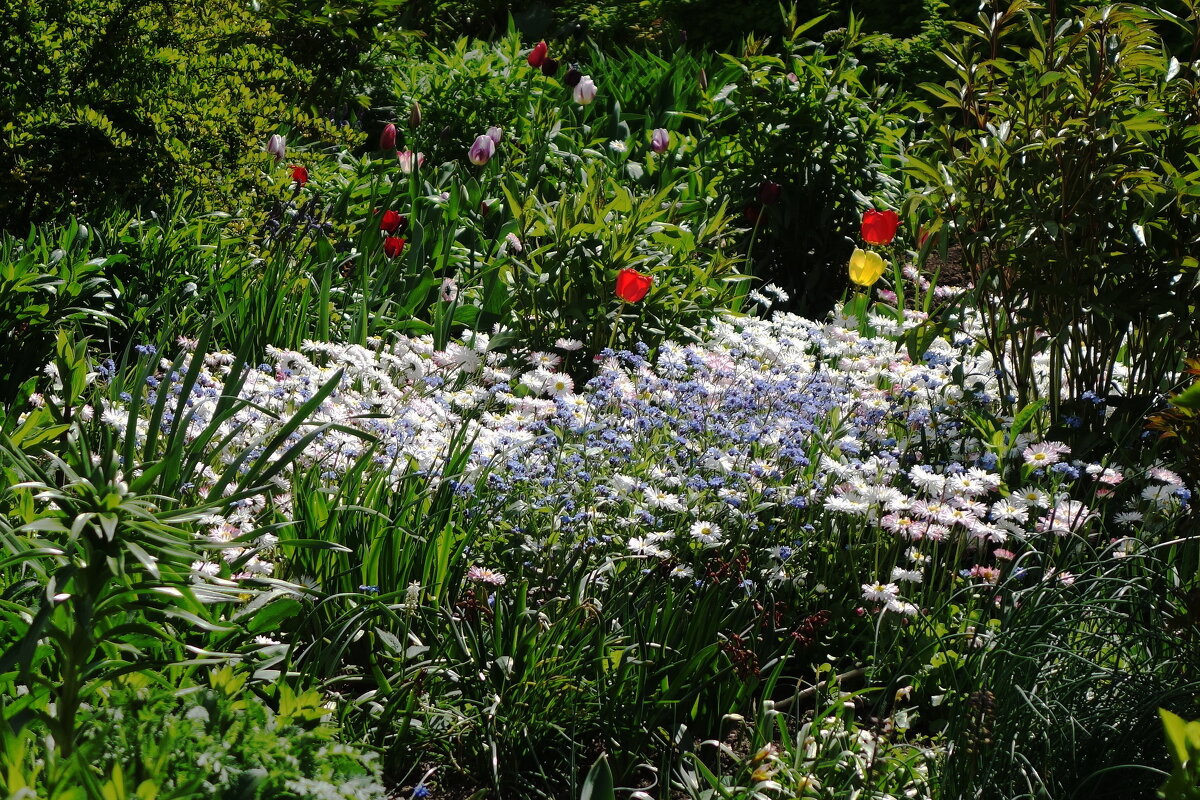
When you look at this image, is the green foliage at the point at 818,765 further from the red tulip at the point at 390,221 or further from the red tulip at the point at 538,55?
the red tulip at the point at 538,55

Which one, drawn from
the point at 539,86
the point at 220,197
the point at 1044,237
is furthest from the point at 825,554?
the point at 539,86

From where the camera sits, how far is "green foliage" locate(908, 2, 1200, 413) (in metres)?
→ 3.57

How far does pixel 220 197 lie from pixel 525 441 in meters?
2.64

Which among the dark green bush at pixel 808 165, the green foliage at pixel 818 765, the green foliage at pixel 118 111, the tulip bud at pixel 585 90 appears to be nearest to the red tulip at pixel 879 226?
the dark green bush at pixel 808 165

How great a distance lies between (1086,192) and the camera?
12.0 feet

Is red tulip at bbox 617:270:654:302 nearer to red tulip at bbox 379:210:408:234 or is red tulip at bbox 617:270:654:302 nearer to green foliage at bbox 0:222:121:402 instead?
red tulip at bbox 379:210:408:234

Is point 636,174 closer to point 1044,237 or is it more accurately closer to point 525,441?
point 1044,237

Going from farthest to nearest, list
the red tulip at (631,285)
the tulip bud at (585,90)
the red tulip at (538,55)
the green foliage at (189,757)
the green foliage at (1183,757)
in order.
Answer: the red tulip at (538,55)
the tulip bud at (585,90)
the red tulip at (631,285)
the green foliage at (189,757)
the green foliage at (1183,757)

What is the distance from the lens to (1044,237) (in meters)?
3.85

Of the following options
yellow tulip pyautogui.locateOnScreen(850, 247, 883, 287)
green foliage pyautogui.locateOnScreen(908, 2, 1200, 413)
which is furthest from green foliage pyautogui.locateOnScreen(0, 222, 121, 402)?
green foliage pyautogui.locateOnScreen(908, 2, 1200, 413)

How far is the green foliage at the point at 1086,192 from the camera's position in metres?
3.57

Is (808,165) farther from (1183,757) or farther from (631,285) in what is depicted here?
(1183,757)

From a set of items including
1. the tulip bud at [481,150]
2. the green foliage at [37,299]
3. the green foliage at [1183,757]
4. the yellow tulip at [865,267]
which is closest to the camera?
the green foliage at [1183,757]

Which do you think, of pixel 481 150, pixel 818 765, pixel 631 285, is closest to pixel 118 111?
pixel 481 150
